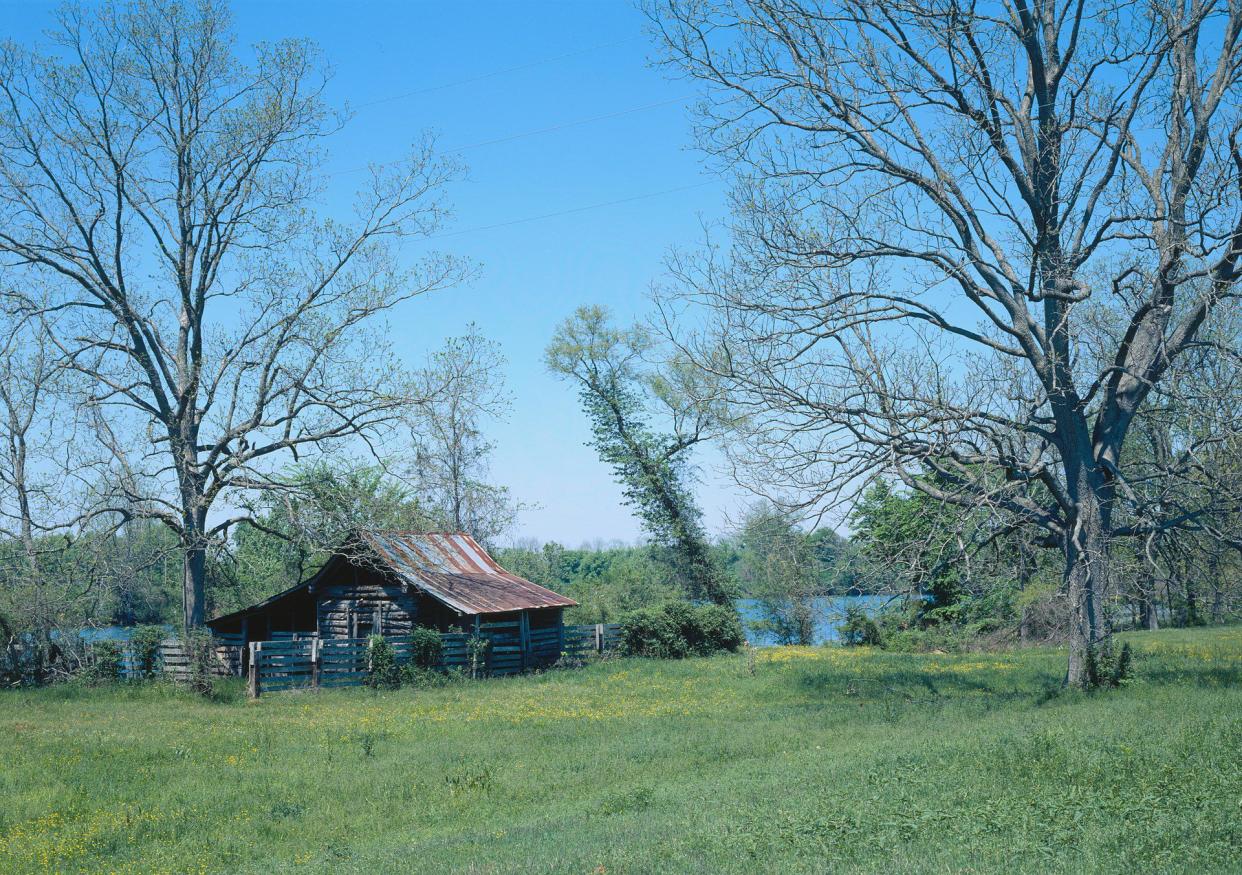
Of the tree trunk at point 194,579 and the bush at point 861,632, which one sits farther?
the bush at point 861,632

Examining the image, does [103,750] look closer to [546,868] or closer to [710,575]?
[546,868]

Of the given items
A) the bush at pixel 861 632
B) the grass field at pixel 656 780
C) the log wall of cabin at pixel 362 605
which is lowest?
the bush at pixel 861 632

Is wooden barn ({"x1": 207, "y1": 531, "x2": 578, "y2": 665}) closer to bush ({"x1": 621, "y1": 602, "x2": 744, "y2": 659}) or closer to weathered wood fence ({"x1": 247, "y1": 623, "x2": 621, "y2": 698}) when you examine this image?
weathered wood fence ({"x1": 247, "y1": 623, "x2": 621, "y2": 698})

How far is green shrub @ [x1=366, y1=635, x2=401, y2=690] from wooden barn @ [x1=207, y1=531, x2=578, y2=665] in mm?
2279

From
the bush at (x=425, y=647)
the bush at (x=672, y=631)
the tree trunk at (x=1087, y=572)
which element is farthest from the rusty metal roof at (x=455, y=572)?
the tree trunk at (x=1087, y=572)

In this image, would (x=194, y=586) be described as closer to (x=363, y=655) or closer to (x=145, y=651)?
(x=145, y=651)

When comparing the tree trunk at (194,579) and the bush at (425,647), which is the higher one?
the tree trunk at (194,579)

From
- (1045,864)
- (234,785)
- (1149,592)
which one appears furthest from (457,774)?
(1149,592)

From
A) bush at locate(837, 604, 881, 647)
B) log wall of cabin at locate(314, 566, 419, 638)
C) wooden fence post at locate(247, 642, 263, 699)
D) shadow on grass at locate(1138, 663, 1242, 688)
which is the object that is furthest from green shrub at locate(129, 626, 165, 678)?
bush at locate(837, 604, 881, 647)

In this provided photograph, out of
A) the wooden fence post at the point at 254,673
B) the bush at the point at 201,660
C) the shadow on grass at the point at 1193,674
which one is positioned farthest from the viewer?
the wooden fence post at the point at 254,673

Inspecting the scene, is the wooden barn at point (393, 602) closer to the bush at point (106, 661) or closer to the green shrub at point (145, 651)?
the green shrub at point (145, 651)

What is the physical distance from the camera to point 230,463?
27578mm

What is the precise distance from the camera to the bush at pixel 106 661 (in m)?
26.2

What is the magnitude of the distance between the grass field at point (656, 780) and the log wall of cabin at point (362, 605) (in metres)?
6.83
